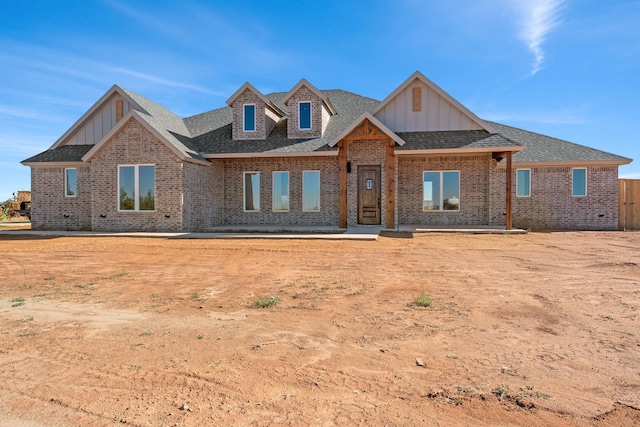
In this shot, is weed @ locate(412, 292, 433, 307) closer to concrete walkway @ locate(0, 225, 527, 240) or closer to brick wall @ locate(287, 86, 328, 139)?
concrete walkway @ locate(0, 225, 527, 240)

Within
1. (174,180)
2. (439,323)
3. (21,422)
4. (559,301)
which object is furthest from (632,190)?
(21,422)

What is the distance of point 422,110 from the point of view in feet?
54.6

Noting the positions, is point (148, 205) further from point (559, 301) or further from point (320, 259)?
point (559, 301)

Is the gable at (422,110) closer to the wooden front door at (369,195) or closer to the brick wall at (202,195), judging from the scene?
the wooden front door at (369,195)

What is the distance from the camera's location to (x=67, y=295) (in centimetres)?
661

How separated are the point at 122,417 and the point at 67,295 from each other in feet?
15.1

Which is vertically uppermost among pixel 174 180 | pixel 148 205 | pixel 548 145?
pixel 548 145

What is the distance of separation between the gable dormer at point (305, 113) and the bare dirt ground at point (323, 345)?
1050 cm

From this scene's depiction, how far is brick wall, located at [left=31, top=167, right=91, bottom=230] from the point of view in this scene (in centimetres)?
1753

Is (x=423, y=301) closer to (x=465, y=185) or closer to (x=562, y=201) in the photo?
(x=465, y=185)

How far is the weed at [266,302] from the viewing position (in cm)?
588

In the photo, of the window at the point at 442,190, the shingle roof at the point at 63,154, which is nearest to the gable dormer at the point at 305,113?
the window at the point at 442,190

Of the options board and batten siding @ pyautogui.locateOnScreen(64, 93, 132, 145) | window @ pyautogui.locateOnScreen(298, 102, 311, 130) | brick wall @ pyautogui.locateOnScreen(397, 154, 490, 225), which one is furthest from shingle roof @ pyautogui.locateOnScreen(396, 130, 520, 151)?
board and batten siding @ pyautogui.locateOnScreen(64, 93, 132, 145)

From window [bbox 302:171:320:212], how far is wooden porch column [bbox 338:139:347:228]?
171 centimetres
